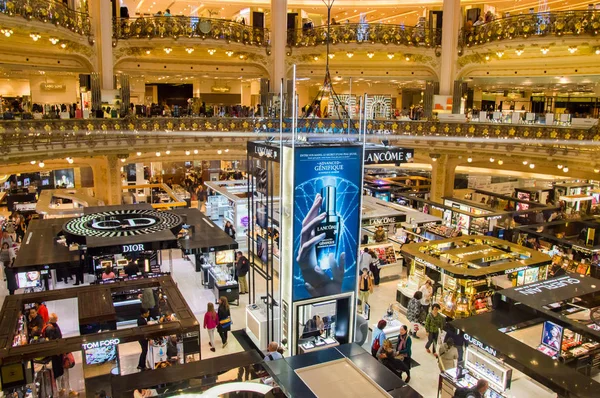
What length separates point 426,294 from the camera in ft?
40.8

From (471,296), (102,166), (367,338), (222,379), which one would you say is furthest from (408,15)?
(222,379)

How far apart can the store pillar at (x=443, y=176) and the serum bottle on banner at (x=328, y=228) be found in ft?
50.7

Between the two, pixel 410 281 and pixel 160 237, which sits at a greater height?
pixel 160 237

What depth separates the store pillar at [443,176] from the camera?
78.7 ft

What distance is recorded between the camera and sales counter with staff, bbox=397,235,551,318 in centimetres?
1252

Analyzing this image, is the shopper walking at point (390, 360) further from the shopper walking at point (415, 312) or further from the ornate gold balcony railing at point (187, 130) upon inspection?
the ornate gold balcony railing at point (187, 130)

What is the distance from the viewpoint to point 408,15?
29984 millimetres

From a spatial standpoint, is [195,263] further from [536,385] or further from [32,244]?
[536,385]

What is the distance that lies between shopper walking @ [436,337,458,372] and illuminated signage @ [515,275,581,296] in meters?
1.72

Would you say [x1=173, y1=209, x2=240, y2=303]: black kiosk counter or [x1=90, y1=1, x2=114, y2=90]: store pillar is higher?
[x1=90, y1=1, x2=114, y2=90]: store pillar

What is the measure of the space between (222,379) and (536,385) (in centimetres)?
541

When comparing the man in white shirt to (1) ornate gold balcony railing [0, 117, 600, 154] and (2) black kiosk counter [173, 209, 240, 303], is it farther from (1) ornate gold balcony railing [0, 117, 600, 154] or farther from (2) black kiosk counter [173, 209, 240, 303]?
(1) ornate gold balcony railing [0, 117, 600, 154]

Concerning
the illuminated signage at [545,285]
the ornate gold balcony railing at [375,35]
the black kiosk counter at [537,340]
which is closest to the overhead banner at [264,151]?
the black kiosk counter at [537,340]

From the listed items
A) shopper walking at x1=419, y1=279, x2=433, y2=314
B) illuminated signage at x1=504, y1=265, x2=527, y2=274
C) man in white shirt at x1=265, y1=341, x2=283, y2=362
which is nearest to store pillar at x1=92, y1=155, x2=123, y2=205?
shopper walking at x1=419, y1=279, x2=433, y2=314
